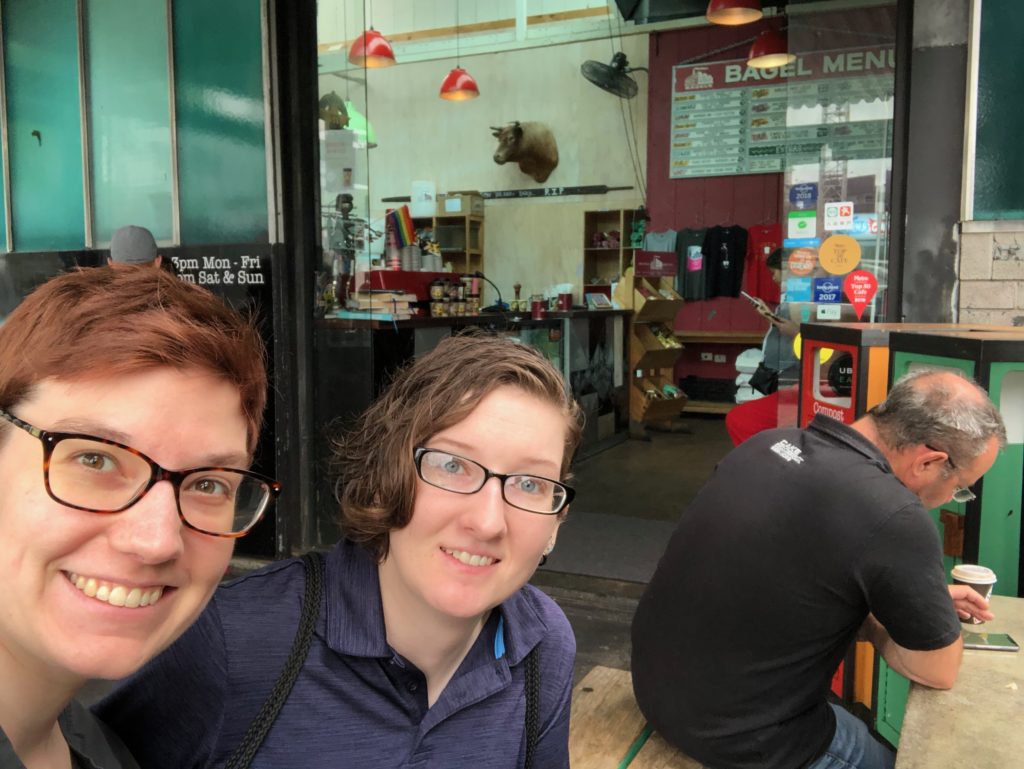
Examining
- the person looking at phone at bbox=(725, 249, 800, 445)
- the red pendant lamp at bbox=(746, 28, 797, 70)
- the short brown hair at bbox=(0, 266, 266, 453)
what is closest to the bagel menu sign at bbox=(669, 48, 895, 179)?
the red pendant lamp at bbox=(746, 28, 797, 70)

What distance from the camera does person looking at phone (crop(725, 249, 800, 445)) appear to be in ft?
13.1

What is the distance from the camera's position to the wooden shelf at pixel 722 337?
980 centimetres

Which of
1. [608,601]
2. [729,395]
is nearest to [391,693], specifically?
[608,601]

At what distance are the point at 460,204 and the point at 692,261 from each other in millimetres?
3304

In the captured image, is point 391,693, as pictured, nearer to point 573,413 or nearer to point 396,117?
point 573,413

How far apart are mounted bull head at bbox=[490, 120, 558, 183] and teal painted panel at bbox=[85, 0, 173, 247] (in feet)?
22.4

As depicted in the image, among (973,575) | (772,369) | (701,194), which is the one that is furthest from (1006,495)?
(701,194)

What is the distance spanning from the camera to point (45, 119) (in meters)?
4.49

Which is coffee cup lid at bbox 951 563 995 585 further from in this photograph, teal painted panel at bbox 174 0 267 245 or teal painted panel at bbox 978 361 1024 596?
teal painted panel at bbox 174 0 267 245

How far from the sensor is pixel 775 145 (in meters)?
9.69

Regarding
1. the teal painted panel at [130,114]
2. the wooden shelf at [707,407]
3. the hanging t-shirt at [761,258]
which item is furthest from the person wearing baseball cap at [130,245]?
the hanging t-shirt at [761,258]

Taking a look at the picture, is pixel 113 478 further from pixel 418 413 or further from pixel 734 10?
pixel 734 10

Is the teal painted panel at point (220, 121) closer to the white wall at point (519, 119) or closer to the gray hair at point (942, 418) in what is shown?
the gray hair at point (942, 418)

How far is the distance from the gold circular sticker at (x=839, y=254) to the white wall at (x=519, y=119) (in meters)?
7.12
